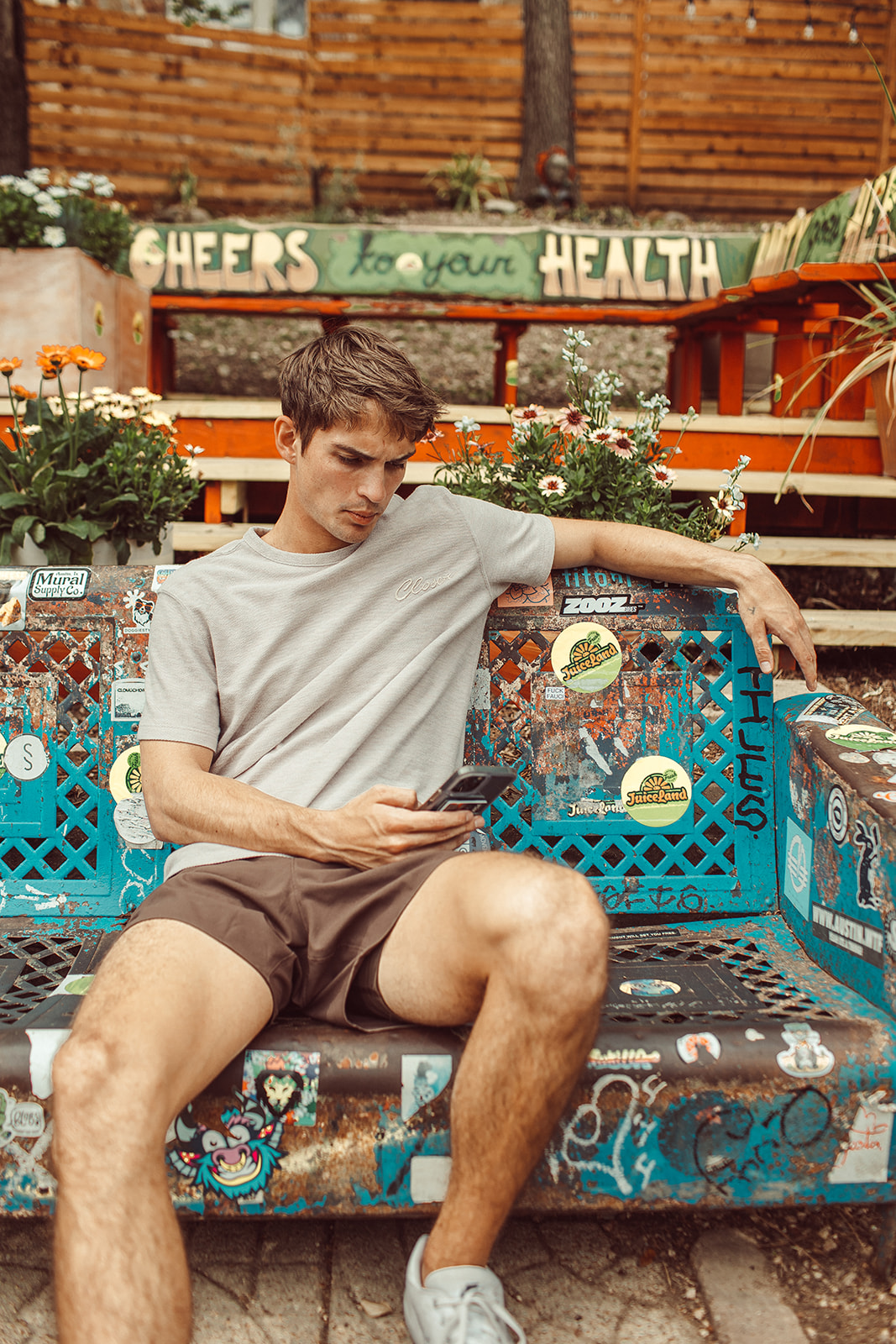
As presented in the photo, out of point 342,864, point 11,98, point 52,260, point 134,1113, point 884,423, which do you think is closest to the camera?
point 134,1113

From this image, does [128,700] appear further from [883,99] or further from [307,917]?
[883,99]

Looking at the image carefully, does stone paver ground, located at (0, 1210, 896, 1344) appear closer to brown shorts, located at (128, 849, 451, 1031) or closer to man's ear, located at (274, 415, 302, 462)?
brown shorts, located at (128, 849, 451, 1031)

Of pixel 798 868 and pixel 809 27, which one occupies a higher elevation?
pixel 809 27

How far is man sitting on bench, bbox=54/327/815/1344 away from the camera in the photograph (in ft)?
4.84

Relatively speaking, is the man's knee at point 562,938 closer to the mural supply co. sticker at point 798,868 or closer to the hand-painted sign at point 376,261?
the mural supply co. sticker at point 798,868

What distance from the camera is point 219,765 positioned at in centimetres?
208

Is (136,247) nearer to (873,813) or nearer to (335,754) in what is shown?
(335,754)

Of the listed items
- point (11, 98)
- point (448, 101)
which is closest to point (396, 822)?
point (11, 98)

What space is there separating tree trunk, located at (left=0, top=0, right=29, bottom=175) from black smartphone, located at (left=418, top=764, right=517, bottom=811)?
8.27 meters

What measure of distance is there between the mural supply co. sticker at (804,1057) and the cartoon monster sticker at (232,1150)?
833 millimetres

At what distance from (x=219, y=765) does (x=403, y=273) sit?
15.2 ft

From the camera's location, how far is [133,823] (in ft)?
7.45

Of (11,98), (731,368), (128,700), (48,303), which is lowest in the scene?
(128,700)

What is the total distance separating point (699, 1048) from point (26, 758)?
1.55m
